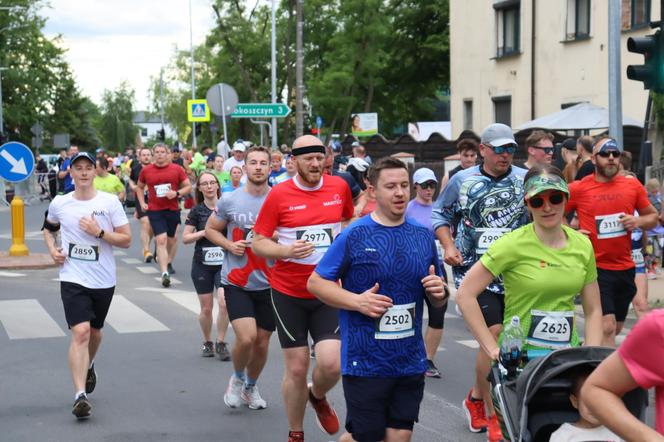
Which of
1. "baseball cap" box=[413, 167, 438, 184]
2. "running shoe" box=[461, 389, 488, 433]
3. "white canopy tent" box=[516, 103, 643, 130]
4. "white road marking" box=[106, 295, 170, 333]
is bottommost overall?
"white road marking" box=[106, 295, 170, 333]

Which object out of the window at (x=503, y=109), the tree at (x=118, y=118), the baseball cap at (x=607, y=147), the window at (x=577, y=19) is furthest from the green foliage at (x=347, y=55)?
the tree at (x=118, y=118)

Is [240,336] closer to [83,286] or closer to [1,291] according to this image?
[83,286]

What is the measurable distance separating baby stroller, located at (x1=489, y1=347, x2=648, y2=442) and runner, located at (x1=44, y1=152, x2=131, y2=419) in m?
4.27

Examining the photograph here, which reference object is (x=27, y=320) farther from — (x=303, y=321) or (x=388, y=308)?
(x=388, y=308)

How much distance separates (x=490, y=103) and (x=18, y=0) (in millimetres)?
45625

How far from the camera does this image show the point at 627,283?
8.36m

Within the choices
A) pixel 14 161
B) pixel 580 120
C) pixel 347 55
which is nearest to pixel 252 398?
pixel 14 161

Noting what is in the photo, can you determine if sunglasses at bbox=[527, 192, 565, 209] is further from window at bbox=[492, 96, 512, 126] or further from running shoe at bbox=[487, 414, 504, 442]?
window at bbox=[492, 96, 512, 126]

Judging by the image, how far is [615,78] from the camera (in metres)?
14.3

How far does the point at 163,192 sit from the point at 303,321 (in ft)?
31.8

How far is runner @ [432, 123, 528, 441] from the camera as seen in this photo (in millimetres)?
7032

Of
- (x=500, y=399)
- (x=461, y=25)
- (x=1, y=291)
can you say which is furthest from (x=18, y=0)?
(x=500, y=399)

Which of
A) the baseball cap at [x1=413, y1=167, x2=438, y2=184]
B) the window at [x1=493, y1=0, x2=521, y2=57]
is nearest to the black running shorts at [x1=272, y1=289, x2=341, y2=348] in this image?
the baseball cap at [x1=413, y1=167, x2=438, y2=184]

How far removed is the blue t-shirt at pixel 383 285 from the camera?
529 cm
